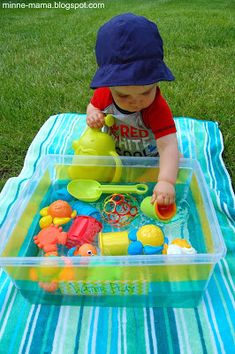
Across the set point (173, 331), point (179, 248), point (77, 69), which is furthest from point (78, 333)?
point (77, 69)

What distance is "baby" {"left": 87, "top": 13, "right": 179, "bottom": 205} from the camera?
98cm

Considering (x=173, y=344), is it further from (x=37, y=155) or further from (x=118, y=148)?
(x=37, y=155)

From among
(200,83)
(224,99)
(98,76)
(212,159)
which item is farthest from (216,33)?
(98,76)

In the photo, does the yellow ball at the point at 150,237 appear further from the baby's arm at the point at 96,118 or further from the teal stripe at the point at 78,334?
the baby's arm at the point at 96,118

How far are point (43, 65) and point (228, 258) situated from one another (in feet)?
6.27

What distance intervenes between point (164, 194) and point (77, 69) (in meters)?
1.56

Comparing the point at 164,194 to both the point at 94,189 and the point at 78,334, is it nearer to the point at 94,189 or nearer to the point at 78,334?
the point at 94,189

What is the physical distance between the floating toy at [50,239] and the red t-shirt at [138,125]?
43 cm

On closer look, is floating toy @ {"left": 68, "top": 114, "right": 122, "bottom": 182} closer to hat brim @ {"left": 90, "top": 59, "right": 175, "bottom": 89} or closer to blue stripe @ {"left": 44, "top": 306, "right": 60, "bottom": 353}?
hat brim @ {"left": 90, "top": 59, "right": 175, "bottom": 89}

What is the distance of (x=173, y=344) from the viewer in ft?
2.98

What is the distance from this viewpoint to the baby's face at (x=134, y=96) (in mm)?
1087

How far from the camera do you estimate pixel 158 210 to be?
115cm

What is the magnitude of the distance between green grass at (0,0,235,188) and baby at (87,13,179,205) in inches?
16.4

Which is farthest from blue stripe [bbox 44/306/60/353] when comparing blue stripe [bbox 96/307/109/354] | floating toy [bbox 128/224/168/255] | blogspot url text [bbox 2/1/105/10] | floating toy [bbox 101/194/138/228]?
blogspot url text [bbox 2/1/105/10]
